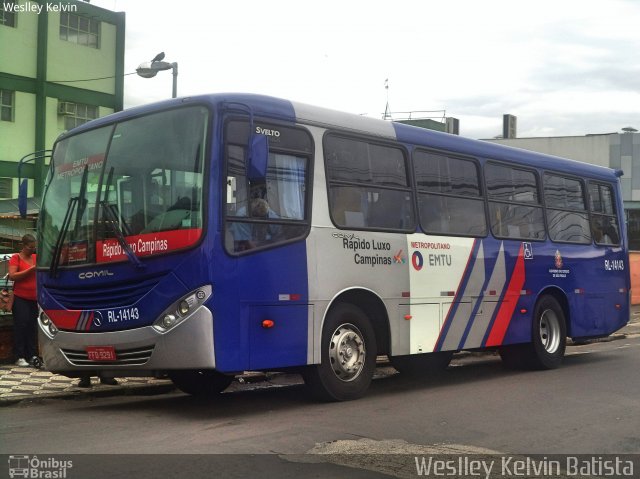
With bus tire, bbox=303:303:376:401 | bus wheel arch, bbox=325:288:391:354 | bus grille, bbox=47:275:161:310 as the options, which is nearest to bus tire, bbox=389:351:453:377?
bus wheel arch, bbox=325:288:391:354

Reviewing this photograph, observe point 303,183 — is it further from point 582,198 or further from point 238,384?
point 582,198

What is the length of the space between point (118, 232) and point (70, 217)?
0.82 m

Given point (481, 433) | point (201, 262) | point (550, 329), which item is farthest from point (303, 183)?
point (550, 329)

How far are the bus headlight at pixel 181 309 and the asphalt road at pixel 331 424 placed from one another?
2.97 feet

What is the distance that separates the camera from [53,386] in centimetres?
1100

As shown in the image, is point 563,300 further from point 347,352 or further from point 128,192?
point 128,192

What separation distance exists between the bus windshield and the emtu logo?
3319 millimetres

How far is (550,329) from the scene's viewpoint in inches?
539

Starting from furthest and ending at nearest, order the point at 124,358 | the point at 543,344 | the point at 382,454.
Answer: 1. the point at 543,344
2. the point at 124,358
3. the point at 382,454

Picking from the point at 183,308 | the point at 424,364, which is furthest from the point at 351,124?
the point at 424,364

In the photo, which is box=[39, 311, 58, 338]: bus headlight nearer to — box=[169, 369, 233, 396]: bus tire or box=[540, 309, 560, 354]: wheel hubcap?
box=[169, 369, 233, 396]: bus tire

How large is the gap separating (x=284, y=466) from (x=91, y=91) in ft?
106

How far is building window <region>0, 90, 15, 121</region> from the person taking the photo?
33938mm

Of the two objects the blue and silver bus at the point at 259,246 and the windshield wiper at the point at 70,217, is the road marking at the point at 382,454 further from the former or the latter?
the windshield wiper at the point at 70,217
